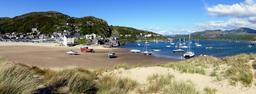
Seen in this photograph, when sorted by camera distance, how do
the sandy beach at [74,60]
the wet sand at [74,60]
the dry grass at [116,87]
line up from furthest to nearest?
the sandy beach at [74,60], the wet sand at [74,60], the dry grass at [116,87]

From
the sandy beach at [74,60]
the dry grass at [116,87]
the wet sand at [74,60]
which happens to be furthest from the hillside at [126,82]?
the wet sand at [74,60]

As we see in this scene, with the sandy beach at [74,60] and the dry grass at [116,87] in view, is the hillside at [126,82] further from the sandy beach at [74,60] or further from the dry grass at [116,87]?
the sandy beach at [74,60]

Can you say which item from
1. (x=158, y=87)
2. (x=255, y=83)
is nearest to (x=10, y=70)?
(x=158, y=87)

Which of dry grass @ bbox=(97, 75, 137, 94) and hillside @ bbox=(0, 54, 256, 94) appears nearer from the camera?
hillside @ bbox=(0, 54, 256, 94)

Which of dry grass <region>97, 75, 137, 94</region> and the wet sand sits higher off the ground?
dry grass <region>97, 75, 137, 94</region>

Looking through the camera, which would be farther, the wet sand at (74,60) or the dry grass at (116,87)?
the wet sand at (74,60)

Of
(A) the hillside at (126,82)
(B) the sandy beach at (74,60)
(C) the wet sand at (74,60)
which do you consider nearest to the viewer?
(A) the hillside at (126,82)

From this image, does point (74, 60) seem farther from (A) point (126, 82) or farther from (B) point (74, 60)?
(A) point (126, 82)

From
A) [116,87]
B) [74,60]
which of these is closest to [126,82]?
[116,87]

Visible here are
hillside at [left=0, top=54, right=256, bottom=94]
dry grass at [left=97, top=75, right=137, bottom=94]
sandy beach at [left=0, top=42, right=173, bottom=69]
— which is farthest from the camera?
sandy beach at [left=0, top=42, right=173, bottom=69]

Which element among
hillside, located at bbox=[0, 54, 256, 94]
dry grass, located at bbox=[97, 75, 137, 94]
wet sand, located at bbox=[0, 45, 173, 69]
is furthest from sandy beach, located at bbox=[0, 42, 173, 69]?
dry grass, located at bbox=[97, 75, 137, 94]

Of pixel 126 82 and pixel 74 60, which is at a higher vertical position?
pixel 126 82

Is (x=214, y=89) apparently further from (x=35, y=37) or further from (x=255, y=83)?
(x=35, y=37)

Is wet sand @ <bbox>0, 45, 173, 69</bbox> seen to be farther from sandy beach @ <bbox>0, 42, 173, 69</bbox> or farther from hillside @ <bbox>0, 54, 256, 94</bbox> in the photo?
hillside @ <bbox>0, 54, 256, 94</bbox>
